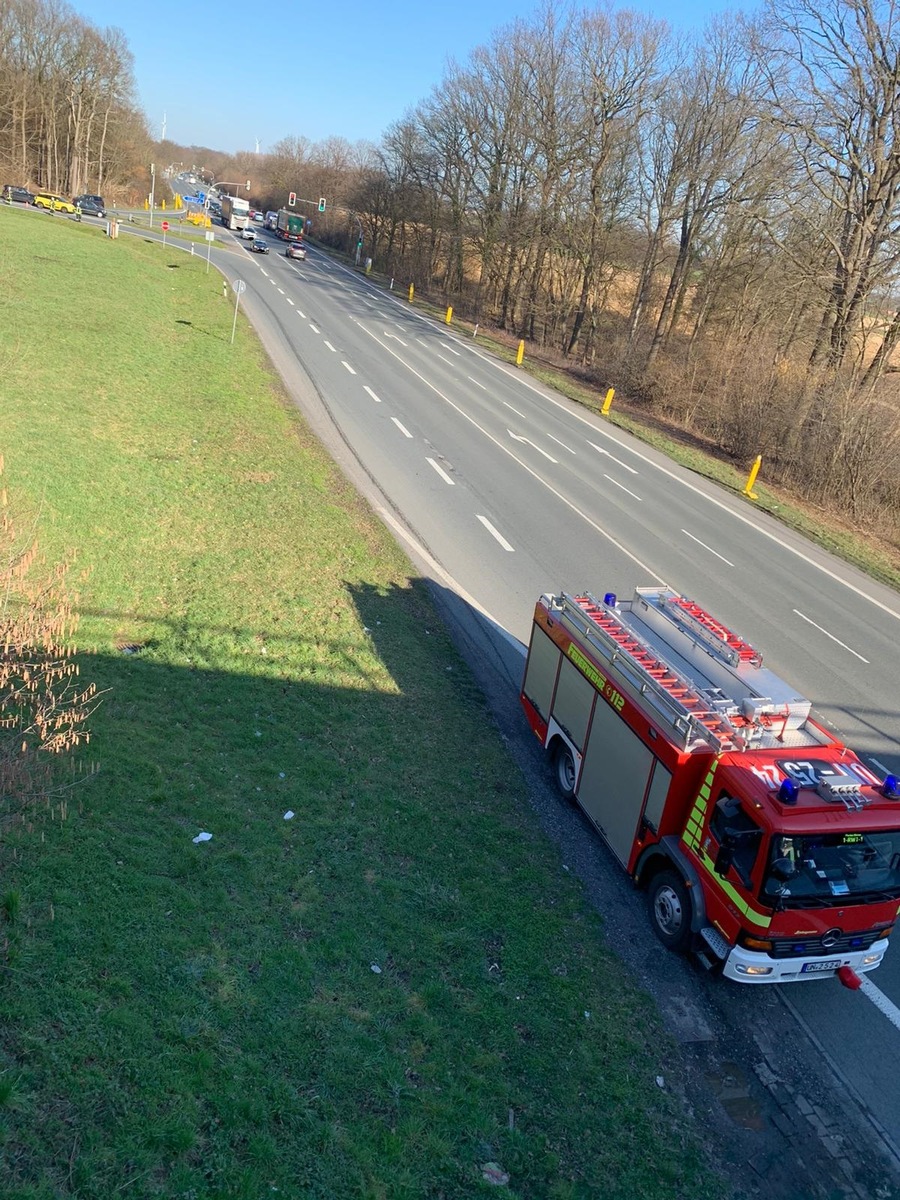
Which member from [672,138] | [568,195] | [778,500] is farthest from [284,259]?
[778,500]

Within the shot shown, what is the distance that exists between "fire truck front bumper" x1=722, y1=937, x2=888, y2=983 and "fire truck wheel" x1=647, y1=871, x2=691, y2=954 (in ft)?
1.60

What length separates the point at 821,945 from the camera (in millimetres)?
5996

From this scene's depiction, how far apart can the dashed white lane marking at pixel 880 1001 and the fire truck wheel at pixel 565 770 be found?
3071 millimetres

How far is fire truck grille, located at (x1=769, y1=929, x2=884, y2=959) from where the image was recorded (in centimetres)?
588

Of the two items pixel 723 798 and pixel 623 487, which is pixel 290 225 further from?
pixel 723 798

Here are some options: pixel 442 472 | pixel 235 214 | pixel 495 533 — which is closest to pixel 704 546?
pixel 495 533

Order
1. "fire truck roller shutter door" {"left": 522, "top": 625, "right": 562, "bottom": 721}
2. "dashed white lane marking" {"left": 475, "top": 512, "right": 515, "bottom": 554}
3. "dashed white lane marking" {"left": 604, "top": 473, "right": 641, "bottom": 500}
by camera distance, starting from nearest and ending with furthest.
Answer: "fire truck roller shutter door" {"left": 522, "top": 625, "right": 562, "bottom": 721} < "dashed white lane marking" {"left": 475, "top": 512, "right": 515, "bottom": 554} < "dashed white lane marking" {"left": 604, "top": 473, "right": 641, "bottom": 500}

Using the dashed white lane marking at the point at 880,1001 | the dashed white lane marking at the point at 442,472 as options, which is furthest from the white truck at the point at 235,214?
the dashed white lane marking at the point at 880,1001

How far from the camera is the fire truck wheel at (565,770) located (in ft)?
27.9

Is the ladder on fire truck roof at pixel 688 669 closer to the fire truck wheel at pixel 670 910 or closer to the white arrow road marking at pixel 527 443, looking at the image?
the fire truck wheel at pixel 670 910

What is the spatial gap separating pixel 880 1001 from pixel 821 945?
136 cm

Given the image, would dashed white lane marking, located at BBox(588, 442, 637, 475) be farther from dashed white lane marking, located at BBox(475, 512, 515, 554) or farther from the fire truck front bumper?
the fire truck front bumper

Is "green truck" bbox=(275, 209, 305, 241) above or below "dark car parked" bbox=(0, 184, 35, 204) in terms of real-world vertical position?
above

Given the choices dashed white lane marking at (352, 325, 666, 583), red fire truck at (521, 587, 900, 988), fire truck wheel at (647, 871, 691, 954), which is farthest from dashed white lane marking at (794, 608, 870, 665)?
fire truck wheel at (647, 871, 691, 954)
